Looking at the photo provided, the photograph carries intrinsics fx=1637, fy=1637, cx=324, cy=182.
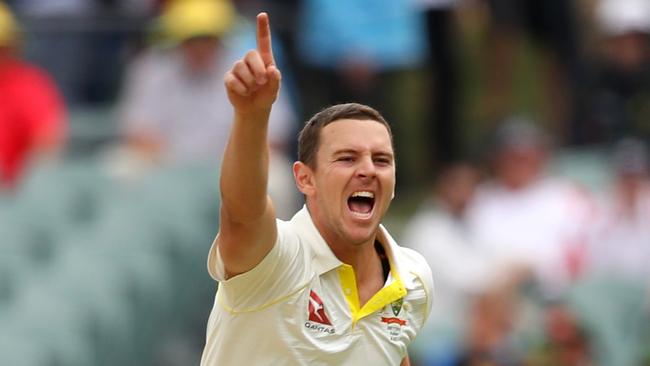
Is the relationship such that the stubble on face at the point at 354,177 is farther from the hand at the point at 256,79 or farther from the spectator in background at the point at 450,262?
the spectator in background at the point at 450,262

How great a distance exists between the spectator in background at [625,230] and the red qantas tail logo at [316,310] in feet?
19.0

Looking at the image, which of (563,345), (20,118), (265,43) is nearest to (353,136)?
(265,43)

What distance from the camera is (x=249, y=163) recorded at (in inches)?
158

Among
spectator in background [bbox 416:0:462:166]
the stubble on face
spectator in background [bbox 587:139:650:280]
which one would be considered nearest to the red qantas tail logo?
the stubble on face

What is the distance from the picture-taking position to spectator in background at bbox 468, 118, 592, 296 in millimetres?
9852

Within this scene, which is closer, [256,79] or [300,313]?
[256,79]

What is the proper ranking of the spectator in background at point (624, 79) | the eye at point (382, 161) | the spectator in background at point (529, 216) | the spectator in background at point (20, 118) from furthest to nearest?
the spectator in background at point (624, 79)
the spectator in background at point (20, 118)
the spectator in background at point (529, 216)
the eye at point (382, 161)

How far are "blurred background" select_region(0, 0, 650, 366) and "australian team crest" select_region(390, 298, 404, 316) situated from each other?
13.3ft

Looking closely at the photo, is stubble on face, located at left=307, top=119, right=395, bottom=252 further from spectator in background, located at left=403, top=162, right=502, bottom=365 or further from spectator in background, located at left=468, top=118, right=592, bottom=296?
spectator in background, located at left=468, top=118, right=592, bottom=296

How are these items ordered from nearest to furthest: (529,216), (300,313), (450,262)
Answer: (300,313) → (450,262) → (529,216)

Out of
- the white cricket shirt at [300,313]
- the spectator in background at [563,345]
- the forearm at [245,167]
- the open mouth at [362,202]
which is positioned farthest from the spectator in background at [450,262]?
the forearm at [245,167]

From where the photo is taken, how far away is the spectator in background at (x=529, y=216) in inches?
388

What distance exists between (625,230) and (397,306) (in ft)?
18.7

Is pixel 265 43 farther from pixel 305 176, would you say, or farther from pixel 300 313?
pixel 300 313
